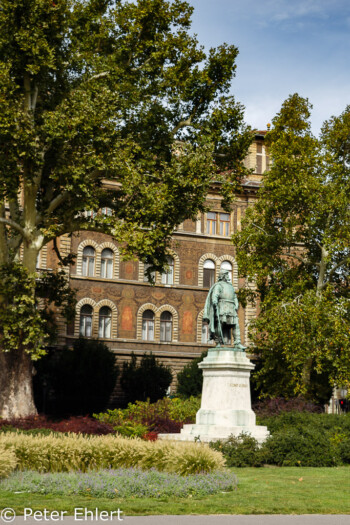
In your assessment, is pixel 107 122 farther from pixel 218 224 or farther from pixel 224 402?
pixel 218 224

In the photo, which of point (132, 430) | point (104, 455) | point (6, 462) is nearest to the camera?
point (6, 462)

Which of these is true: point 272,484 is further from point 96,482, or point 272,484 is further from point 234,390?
point 234,390

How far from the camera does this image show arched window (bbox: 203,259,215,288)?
151 ft

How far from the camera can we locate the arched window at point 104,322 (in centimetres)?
4250

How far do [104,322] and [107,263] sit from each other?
141 inches

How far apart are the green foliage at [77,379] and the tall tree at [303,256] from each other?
394 inches

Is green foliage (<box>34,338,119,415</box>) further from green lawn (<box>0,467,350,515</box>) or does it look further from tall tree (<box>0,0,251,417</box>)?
green lawn (<box>0,467,350,515</box>)

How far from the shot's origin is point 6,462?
11805 mm

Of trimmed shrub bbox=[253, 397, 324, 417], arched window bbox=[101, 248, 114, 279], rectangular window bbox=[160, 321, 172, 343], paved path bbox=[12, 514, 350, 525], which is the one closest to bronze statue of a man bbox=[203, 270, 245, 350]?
trimmed shrub bbox=[253, 397, 324, 417]

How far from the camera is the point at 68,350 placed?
38.7 metres

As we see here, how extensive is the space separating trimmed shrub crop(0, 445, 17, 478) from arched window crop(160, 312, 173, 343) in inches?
1268

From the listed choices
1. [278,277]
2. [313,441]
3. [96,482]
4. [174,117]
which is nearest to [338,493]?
[96,482]

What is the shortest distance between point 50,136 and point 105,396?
20198mm

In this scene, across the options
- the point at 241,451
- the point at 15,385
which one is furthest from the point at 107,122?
the point at 241,451
